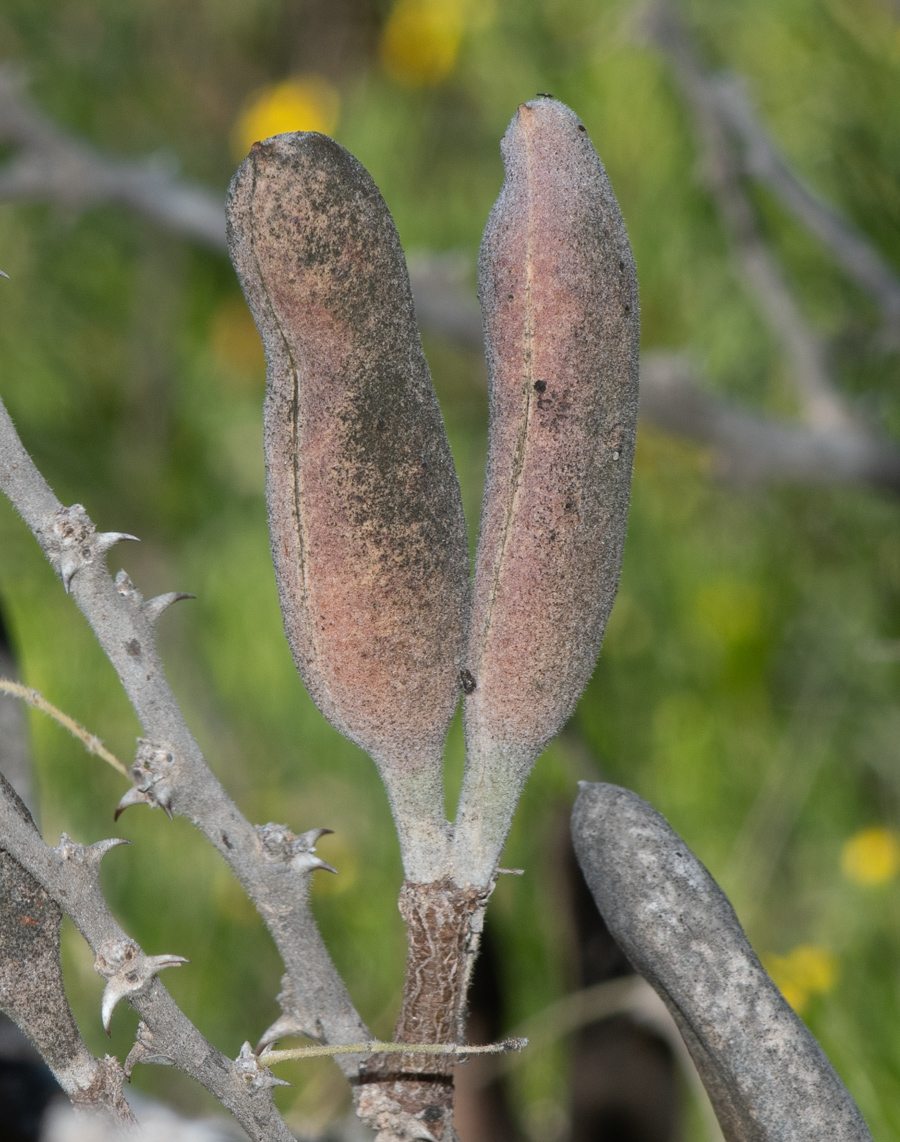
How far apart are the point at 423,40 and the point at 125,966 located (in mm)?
2081

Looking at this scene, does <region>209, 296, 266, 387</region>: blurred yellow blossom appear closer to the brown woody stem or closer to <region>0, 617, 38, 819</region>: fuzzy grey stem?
<region>0, 617, 38, 819</region>: fuzzy grey stem

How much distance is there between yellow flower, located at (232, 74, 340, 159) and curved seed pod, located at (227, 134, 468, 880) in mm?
1627

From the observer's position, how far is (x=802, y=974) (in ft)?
2.95

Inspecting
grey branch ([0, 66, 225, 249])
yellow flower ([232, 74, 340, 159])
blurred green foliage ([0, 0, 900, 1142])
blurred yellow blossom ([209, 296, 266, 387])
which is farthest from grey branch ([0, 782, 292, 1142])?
blurred yellow blossom ([209, 296, 266, 387])

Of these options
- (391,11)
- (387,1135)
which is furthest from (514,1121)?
(391,11)

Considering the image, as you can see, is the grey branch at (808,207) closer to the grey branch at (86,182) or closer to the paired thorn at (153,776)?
the grey branch at (86,182)

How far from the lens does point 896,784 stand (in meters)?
1.47

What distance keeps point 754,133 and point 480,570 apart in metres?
1.01

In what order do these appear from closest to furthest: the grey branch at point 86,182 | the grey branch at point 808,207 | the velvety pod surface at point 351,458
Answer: the velvety pod surface at point 351,458, the grey branch at point 808,207, the grey branch at point 86,182

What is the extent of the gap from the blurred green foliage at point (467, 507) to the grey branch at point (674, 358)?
0.12 meters

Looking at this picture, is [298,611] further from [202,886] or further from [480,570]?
[202,886]

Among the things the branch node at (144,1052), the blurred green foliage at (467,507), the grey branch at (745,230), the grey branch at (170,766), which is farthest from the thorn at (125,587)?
the grey branch at (745,230)

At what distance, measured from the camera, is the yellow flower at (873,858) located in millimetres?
1264

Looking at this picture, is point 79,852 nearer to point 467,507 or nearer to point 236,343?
point 467,507
